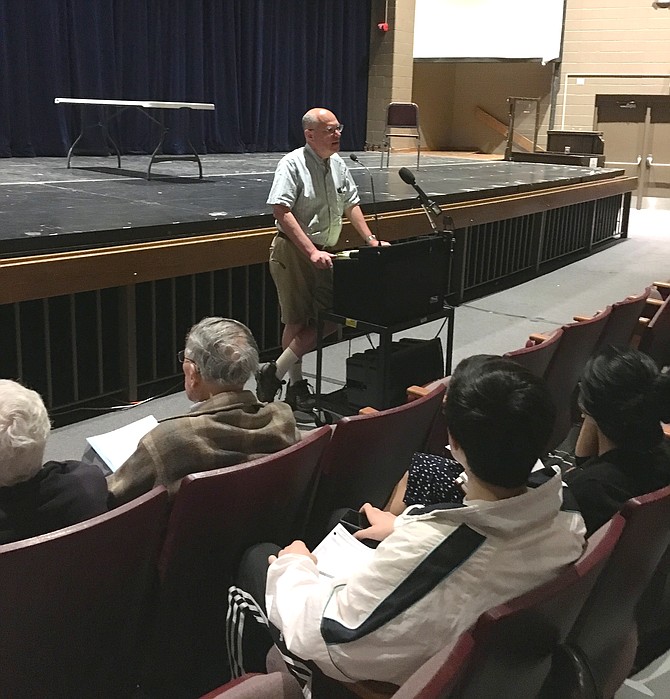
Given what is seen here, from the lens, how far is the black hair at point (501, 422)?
110 centimetres

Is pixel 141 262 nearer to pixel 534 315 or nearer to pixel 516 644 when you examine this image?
pixel 516 644

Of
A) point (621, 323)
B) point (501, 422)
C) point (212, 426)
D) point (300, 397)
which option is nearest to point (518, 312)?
point (621, 323)

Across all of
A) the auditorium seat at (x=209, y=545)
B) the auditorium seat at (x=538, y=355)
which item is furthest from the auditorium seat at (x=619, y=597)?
the auditorium seat at (x=538, y=355)

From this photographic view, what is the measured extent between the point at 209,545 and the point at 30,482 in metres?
0.31

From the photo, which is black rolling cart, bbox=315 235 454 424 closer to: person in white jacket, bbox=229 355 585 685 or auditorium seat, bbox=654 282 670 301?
auditorium seat, bbox=654 282 670 301

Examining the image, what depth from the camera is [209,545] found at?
1.41 meters

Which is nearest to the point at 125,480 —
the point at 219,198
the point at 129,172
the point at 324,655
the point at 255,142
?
the point at 324,655

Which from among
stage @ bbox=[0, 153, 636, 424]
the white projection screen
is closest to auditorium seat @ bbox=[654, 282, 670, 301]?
stage @ bbox=[0, 153, 636, 424]

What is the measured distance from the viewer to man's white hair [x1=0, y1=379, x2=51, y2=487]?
1311 mm

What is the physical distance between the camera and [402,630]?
3.40 ft

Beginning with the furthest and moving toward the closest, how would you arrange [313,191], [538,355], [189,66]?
[189,66] < [313,191] < [538,355]

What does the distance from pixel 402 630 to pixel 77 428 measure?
229 centimetres

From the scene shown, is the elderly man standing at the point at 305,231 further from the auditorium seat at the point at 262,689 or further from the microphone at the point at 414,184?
the auditorium seat at the point at 262,689

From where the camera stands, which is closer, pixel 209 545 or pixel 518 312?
pixel 209 545
